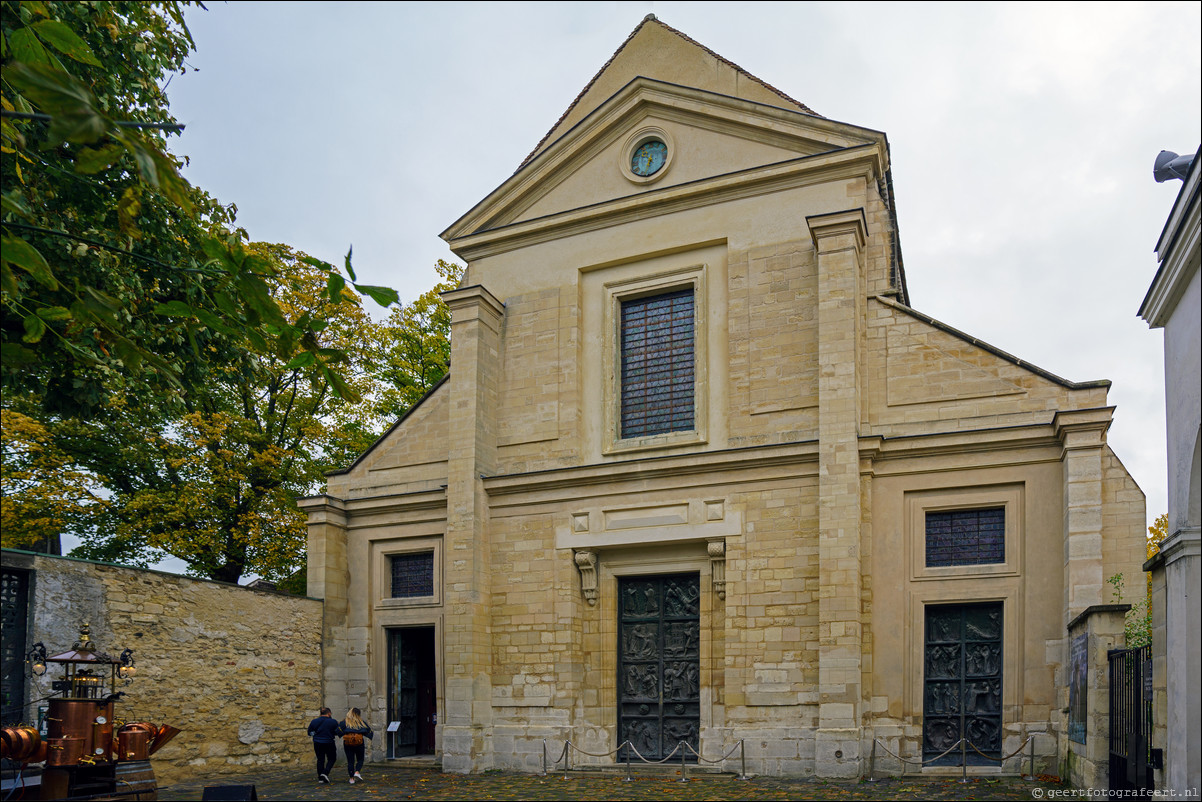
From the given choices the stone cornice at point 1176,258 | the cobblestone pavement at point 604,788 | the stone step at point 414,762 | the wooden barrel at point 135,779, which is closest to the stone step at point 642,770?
the cobblestone pavement at point 604,788

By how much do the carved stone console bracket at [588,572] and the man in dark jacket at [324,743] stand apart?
4.92 meters

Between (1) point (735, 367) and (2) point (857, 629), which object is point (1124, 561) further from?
(1) point (735, 367)

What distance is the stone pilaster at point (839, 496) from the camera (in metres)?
15.4

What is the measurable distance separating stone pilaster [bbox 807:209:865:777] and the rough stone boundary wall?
9911 mm

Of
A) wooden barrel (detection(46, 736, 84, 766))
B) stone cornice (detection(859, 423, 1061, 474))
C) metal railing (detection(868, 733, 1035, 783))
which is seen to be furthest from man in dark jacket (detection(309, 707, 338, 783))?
stone cornice (detection(859, 423, 1061, 474))

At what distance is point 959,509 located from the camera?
1630cm

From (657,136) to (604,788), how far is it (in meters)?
11.8

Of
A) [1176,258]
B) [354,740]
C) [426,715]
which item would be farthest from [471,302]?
[1176,258]

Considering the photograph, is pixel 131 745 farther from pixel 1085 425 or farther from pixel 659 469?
pixel 1085 425

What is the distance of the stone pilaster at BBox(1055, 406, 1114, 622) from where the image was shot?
1457cm

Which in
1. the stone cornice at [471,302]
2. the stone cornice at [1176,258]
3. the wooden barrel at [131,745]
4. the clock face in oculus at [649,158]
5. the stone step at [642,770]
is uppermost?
the clock face in oculus at [649,158]

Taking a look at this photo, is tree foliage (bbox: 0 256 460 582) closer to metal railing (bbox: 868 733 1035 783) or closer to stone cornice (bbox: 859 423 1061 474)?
stone cornice (bbox: 859 423 1061 474)

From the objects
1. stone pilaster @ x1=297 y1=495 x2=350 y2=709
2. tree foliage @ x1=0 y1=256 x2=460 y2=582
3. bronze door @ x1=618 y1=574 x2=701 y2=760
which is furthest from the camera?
tree foliage @ x1=0 y1=256 x2=460 y2=582

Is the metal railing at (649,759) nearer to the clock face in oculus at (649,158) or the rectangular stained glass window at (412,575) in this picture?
the rectangular stained glass window at (412,575)
